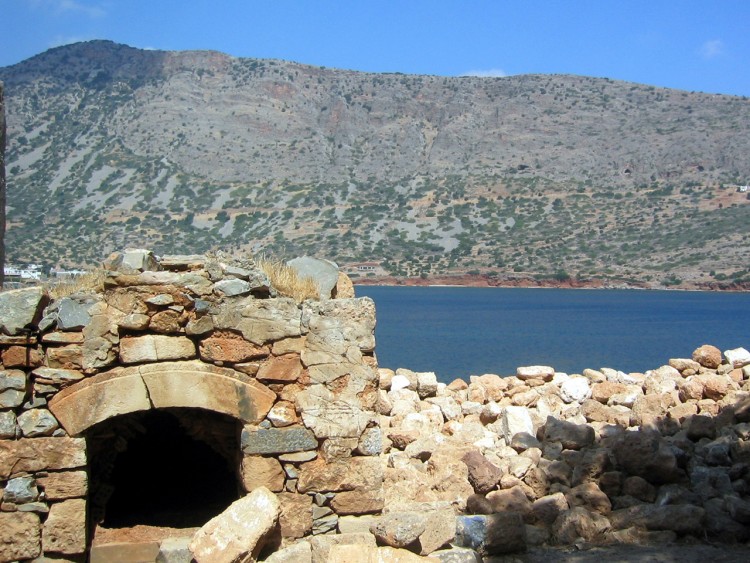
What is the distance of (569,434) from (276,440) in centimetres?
456

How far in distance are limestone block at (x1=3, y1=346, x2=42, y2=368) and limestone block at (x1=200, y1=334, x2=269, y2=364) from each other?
1.16 metres

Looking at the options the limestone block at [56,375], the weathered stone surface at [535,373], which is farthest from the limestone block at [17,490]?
the weathered stone surface at [535,373]

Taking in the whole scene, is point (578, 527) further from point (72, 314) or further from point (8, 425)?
point (8, 425)

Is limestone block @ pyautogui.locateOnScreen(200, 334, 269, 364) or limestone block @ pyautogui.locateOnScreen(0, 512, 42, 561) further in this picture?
limestone block @ pyautogui.locateOnScreen(200, 334, 269, 364)

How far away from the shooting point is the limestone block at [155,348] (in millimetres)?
6258

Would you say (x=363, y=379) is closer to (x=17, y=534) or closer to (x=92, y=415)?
(x=92, y=415)

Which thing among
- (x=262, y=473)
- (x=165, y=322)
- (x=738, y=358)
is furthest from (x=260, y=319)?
(x=738, y=358)

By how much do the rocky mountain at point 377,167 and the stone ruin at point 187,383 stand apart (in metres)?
31.2

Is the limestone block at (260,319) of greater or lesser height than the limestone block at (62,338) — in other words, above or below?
above

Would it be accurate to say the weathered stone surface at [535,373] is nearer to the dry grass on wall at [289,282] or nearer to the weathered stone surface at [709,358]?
the weathered stone surface at [709,358]

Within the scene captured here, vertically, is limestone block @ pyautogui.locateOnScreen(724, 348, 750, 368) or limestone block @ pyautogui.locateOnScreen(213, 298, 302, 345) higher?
limestone block @ pyautogui.locateOnScreen(213, 298, 302, 345)

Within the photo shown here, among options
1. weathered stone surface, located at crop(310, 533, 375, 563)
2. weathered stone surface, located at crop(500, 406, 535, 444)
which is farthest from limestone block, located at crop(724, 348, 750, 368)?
weathered stone surface, located at crop(310, 533, 375, 563)

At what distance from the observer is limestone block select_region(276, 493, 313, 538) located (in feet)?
21.0

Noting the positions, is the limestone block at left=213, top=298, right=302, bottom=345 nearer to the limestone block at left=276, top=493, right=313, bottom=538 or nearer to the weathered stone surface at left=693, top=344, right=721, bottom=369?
the limestone block at left=276, top=493, right=313, bottom=538
